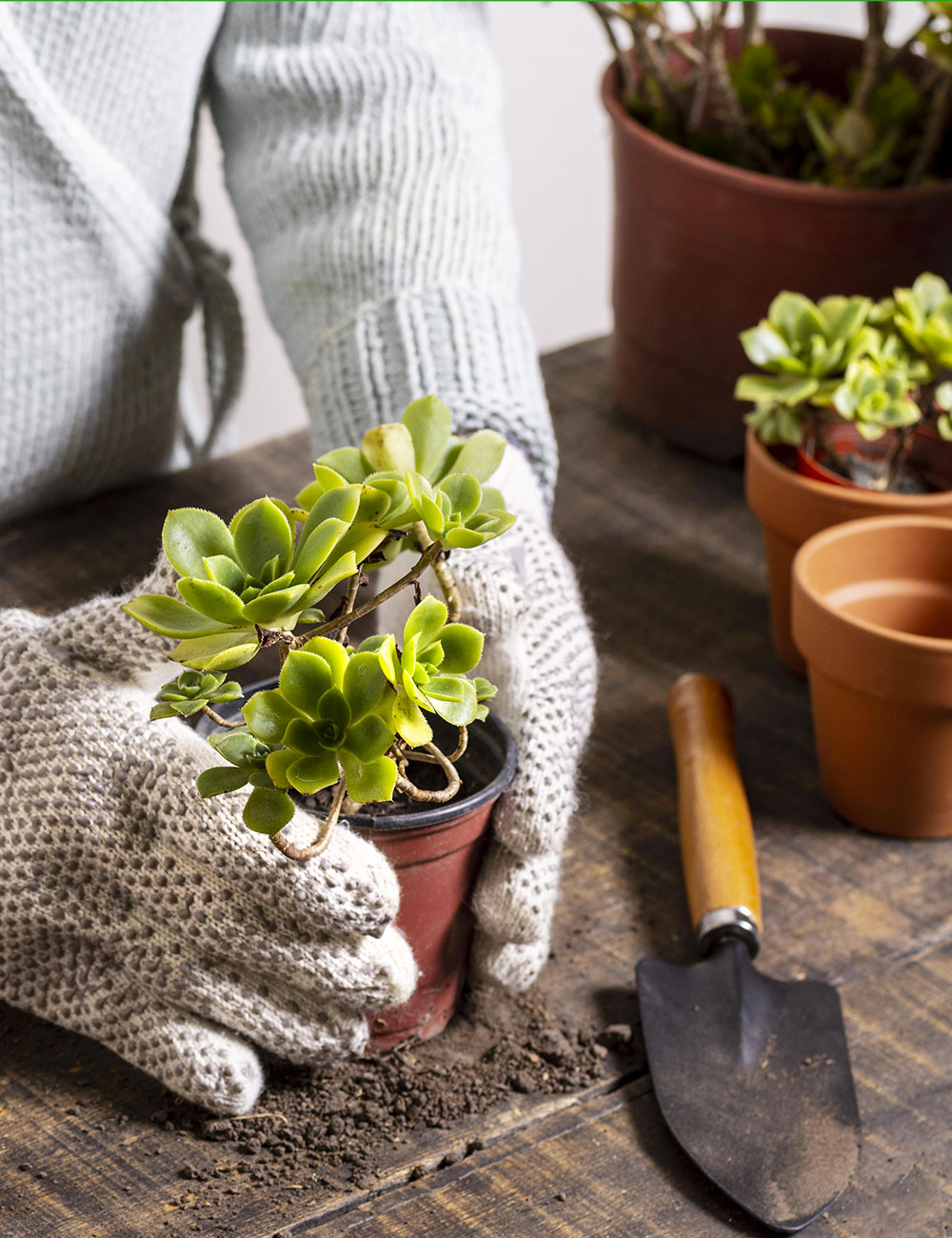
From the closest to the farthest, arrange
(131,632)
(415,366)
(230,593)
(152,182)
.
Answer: (230,593) → (131,632) → (415,366) → (152,182)

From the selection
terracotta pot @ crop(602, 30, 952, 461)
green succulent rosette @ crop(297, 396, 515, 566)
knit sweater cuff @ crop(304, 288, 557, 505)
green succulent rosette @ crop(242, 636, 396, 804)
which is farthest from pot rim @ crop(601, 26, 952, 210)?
green succulent rosette @ crop(242, 636, 396, 804)

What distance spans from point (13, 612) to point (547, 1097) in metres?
0.31

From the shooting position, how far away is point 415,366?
0.76 meters

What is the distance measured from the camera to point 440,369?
75cm

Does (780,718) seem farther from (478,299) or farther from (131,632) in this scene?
(131,632)

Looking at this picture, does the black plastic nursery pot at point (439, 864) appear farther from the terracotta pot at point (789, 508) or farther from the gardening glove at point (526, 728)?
the terracotta pot at point (789, 508)

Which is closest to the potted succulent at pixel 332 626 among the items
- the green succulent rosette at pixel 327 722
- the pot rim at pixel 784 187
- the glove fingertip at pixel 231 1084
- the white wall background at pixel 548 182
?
the green succulent rosette at pixel 327 722

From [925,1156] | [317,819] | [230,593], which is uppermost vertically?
[230,593]

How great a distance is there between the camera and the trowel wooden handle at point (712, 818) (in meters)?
0.60

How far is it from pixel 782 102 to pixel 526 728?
25.5 inches

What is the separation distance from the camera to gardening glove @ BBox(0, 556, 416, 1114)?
479mm

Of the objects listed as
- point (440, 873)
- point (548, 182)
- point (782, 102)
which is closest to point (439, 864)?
point (440, 873)

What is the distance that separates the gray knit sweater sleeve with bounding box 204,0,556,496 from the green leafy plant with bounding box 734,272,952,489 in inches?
5.8

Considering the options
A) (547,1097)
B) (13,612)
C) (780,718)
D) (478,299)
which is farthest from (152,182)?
(547,1097)
